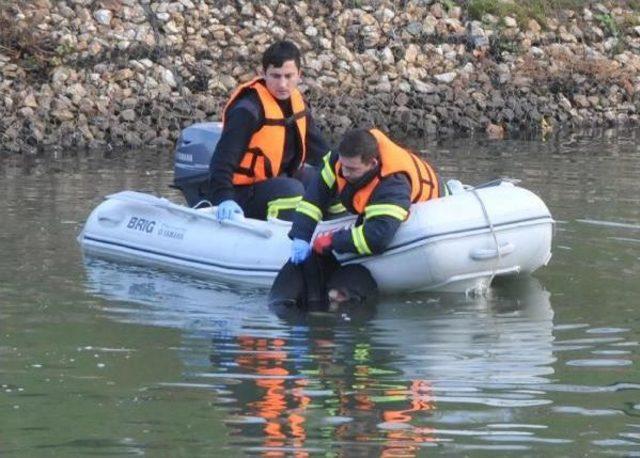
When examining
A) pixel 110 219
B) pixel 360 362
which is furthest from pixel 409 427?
pixel 110 219

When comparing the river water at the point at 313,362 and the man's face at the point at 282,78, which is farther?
the man's face at the point at 282,78

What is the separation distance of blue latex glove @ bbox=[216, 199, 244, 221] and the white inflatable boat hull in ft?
0.17

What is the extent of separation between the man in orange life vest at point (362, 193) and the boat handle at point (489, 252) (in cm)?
44

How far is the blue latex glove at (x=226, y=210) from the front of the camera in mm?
9680

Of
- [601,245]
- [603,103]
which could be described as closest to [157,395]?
[601,245]

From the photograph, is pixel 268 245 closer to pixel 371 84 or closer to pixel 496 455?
pixel 496 455

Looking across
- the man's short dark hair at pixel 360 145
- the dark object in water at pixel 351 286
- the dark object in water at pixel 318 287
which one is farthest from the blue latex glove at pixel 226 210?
the man's short dark hair at pixel 360 145

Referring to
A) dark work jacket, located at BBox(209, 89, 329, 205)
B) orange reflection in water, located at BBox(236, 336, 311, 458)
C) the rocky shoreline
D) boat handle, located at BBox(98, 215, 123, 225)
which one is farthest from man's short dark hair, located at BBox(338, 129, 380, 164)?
the rocky shoreline

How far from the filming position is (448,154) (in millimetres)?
15320

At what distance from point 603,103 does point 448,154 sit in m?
3.37

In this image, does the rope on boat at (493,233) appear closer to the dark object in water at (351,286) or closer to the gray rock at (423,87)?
the dark object in water at (351,286)

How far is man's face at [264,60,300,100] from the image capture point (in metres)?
9.50

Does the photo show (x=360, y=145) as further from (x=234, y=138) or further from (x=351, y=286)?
(x=234, y=138)

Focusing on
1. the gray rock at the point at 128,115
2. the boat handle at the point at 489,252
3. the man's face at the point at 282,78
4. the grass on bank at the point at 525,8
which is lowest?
the gray rock at the point at 128,115
